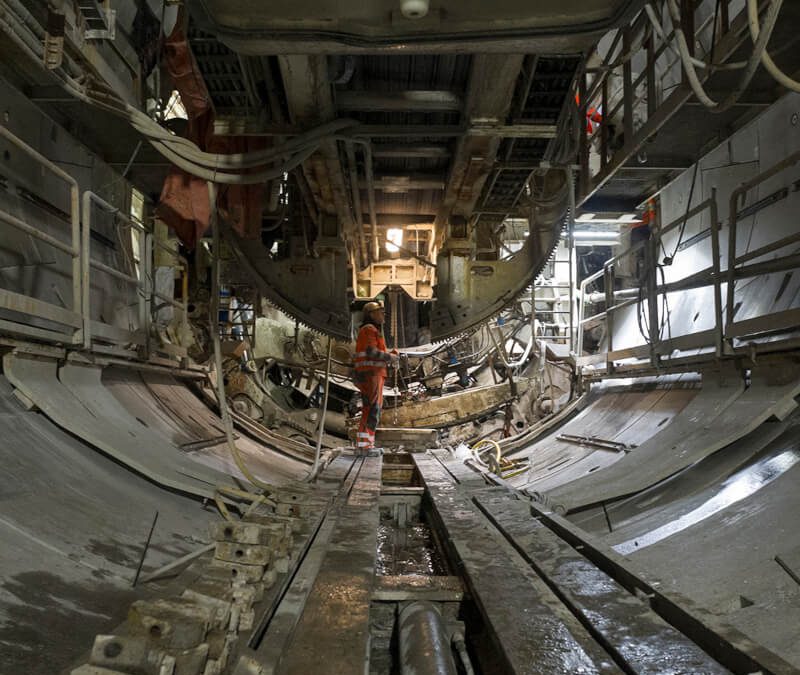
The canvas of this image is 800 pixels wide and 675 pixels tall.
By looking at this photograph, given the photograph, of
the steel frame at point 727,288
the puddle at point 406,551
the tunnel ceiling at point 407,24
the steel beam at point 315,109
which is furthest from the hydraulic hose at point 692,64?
the puddle at point 406,551

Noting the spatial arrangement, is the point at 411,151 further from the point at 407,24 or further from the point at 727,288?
the point at 727,288

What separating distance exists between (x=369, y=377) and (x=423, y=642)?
18.1 feet

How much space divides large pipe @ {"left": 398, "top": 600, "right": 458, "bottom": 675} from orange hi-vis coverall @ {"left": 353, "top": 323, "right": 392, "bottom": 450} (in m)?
5.08

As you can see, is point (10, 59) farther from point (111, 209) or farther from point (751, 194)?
point (751, 194)

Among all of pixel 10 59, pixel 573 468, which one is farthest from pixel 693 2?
pixel 10 59

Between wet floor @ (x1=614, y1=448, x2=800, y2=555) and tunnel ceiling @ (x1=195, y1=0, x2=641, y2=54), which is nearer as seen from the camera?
tunnel ceiling @ (x1=195, y1=0, x2=641, y2=54)

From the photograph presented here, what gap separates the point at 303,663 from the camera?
5.64 feet

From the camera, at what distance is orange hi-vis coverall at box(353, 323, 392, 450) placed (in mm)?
7374

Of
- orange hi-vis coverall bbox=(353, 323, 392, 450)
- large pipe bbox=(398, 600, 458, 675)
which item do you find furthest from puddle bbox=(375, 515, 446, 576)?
orange hi-vis coverall bbox=(353, 323, 392, 450)

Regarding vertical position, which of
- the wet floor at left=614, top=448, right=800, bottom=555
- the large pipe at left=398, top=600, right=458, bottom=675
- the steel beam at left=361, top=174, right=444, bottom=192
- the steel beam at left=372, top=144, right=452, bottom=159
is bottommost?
the large pipe at left=398, top=600, right=458, bottom=675

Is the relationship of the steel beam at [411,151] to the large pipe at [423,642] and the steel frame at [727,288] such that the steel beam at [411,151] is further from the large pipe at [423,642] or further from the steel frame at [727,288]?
the large pipe at [423,642]

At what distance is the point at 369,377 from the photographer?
7445mm

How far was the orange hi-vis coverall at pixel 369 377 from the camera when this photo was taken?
7374 millimetres

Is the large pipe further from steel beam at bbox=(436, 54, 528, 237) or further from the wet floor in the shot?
steel beam at bbox=(436, 54, 528, 237)
